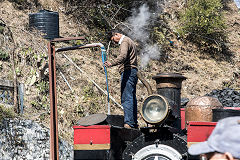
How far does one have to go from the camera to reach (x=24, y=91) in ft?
25.3

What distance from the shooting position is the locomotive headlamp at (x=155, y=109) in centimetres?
427

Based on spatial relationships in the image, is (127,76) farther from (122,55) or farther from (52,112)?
(52,112)

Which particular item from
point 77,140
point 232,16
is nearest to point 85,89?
point 77,140

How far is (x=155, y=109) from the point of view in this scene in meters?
4.36

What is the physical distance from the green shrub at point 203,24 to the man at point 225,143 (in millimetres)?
12432

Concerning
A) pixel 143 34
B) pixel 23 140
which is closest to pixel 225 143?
pixel 23 140

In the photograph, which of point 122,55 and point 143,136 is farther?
point 122,55

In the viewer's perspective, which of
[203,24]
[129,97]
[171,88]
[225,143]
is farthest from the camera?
[203,24]

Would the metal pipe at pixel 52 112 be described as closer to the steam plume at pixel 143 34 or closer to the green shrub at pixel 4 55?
the green shrub at pixel 4 55

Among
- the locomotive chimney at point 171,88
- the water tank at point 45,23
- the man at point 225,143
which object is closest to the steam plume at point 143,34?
the water tank at point 45,23

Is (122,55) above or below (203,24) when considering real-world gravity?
below

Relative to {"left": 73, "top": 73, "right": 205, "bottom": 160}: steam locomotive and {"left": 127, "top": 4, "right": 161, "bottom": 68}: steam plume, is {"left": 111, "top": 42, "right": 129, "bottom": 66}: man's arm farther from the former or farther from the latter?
{"left": 127, "top": 4, "right": 161, "bottom": 68}: steam plume

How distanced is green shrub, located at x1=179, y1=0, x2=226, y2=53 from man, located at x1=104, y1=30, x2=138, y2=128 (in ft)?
29.8

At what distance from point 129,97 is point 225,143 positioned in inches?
132
